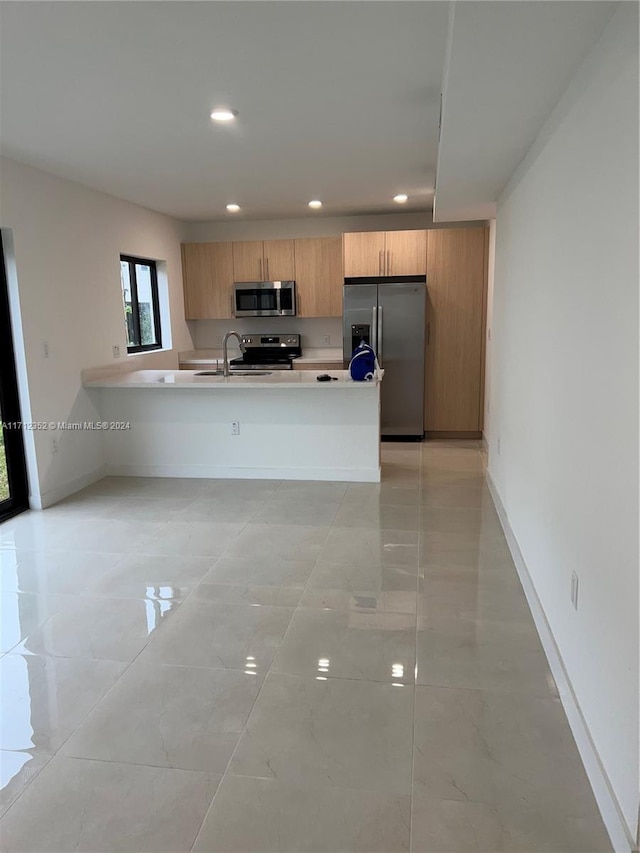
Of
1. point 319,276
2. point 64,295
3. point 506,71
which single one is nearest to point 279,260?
point 319,276

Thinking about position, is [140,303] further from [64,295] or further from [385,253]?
[385,253]

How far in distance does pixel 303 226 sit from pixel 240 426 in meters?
2.94

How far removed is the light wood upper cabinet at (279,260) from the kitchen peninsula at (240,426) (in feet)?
6.50

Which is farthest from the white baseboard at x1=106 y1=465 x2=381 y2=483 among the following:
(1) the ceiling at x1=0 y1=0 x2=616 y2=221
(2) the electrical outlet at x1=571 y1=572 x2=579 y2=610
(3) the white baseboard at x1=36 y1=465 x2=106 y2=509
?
(2) the electrical outlet at x1=571 y1=572 x2=579 y2=610

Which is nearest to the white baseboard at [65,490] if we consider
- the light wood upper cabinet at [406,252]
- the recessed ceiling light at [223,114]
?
the recessed ceiling light at [223,114]

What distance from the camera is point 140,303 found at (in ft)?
20.5

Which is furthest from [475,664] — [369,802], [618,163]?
[618,163]

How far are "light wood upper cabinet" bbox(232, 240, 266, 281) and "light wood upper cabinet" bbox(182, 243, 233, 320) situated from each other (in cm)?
7

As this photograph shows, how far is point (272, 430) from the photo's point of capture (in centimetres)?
495

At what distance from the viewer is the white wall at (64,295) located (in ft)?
13.4

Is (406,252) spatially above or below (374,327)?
above

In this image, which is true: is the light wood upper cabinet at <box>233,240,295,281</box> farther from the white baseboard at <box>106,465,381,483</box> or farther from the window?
the white baseboard at <box>106,465,381,483</box>

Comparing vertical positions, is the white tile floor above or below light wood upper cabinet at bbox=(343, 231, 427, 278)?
below

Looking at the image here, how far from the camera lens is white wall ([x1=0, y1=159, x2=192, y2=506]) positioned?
4094 millimetres
